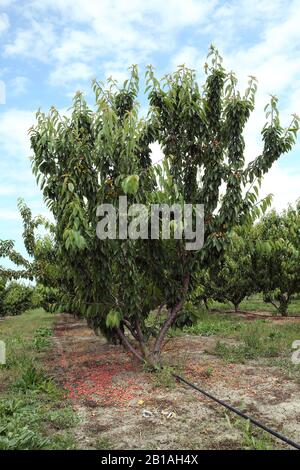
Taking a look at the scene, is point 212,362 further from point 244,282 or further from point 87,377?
point 244,282

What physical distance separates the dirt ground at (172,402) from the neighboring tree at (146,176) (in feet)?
3.74

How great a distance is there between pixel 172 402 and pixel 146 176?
14.1 ft

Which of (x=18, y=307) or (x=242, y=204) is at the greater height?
(x=242, y=204)

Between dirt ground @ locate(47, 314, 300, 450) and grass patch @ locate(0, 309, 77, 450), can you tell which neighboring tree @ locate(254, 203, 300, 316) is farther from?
grass patch @ locate(0, 309, 77, 450)

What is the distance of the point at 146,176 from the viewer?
805 cm

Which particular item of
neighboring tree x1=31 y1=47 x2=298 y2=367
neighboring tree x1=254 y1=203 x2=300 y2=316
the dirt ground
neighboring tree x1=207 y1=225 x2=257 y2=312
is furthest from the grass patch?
neighboring tree x1=207 y1=225 x2=257 y2=312

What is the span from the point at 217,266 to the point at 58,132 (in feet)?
15.4

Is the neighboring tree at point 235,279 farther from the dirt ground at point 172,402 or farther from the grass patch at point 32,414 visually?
the grass patch at point 32,414

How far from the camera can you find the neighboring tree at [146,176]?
772 centimetres

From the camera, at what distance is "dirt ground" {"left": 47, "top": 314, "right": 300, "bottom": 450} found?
5.22 m

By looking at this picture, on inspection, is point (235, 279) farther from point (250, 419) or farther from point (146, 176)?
point (250, 419)

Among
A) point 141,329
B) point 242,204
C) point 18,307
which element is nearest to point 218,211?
point 242,204

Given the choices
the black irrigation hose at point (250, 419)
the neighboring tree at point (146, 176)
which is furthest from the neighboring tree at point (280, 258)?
the black irrigation hose at point (250, 419)

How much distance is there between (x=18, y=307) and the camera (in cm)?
3444
